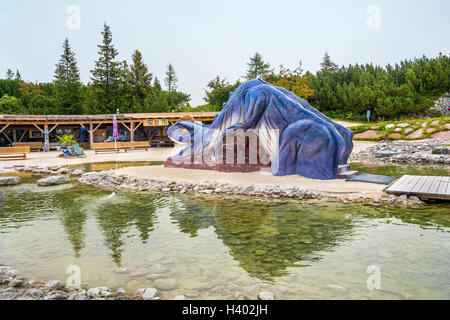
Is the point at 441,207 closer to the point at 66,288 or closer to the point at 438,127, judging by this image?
the point at 66,288

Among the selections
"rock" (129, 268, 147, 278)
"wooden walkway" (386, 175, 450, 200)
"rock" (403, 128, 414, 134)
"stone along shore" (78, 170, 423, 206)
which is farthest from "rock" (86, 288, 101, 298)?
"rock" (403, 128, 414, 134)

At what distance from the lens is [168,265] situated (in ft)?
12.0

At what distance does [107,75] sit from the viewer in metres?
36.9

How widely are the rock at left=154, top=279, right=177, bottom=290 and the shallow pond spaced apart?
0.02 meters

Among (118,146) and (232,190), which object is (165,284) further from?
(118,146)

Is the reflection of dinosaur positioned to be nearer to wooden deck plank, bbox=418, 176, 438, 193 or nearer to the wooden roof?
wooden deck plank, bbox=418, 176, 438, 193

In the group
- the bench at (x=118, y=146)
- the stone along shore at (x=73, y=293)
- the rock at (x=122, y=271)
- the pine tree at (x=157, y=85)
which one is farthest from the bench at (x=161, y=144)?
the pine tree at (x=157, y=85)

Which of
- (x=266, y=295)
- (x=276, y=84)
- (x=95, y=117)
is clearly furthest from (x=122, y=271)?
(x=276, y=84)

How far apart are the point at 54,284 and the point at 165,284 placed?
3.50ft

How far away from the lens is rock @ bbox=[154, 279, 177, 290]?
10.2 ft

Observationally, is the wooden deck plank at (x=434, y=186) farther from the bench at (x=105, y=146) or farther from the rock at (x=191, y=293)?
the bench at (x=105, y=146)

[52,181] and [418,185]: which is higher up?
[418,185]

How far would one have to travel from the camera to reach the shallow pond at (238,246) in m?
3.17
